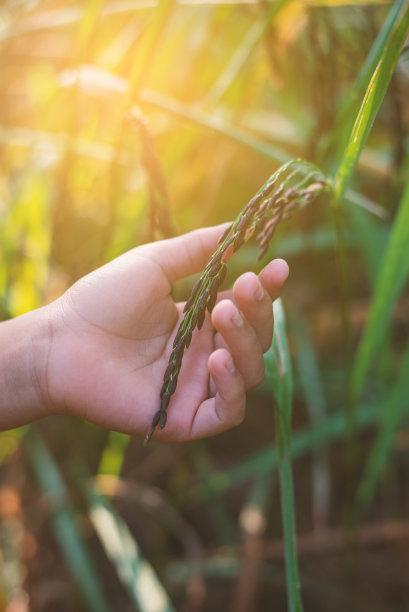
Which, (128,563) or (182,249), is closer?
(182,249)

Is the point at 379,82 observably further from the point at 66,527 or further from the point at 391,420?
the point at 66,527

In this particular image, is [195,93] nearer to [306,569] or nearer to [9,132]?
[9,132]

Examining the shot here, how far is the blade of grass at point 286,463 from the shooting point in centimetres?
42

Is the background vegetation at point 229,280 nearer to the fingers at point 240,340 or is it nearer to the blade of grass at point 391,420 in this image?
the blade of grass at point 391,420

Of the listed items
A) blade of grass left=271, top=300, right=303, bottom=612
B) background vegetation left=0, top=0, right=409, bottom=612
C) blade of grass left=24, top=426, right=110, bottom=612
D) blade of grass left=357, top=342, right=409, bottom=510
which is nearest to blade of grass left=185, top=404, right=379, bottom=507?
background vegetation left=0, top=0, right=409, bottom=612

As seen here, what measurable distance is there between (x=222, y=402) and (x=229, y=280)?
0.47 meters

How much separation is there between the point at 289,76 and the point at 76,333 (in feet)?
2.53

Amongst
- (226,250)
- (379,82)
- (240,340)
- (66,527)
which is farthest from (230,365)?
(66,527)

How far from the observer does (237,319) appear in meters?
0.40

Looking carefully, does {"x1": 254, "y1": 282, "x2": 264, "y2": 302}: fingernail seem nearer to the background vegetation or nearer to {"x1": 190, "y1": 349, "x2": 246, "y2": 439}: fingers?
{"x1": 190, "y1": 349, "x2": 246, "y2": 439}: fingers

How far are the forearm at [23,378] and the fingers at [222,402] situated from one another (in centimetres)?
15

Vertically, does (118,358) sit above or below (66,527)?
above

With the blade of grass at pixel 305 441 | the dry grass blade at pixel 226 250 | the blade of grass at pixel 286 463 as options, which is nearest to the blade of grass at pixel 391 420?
the blade of grass at pixel 305 441

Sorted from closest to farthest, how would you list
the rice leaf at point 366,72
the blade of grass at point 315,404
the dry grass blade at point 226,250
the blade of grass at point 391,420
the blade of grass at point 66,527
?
the dry grass blade at point 226,250, the rice leaf at point 366,72, the blade of grass at point 391,420, the blade of grass at point 66,527, the blade of grass at point 315,404
